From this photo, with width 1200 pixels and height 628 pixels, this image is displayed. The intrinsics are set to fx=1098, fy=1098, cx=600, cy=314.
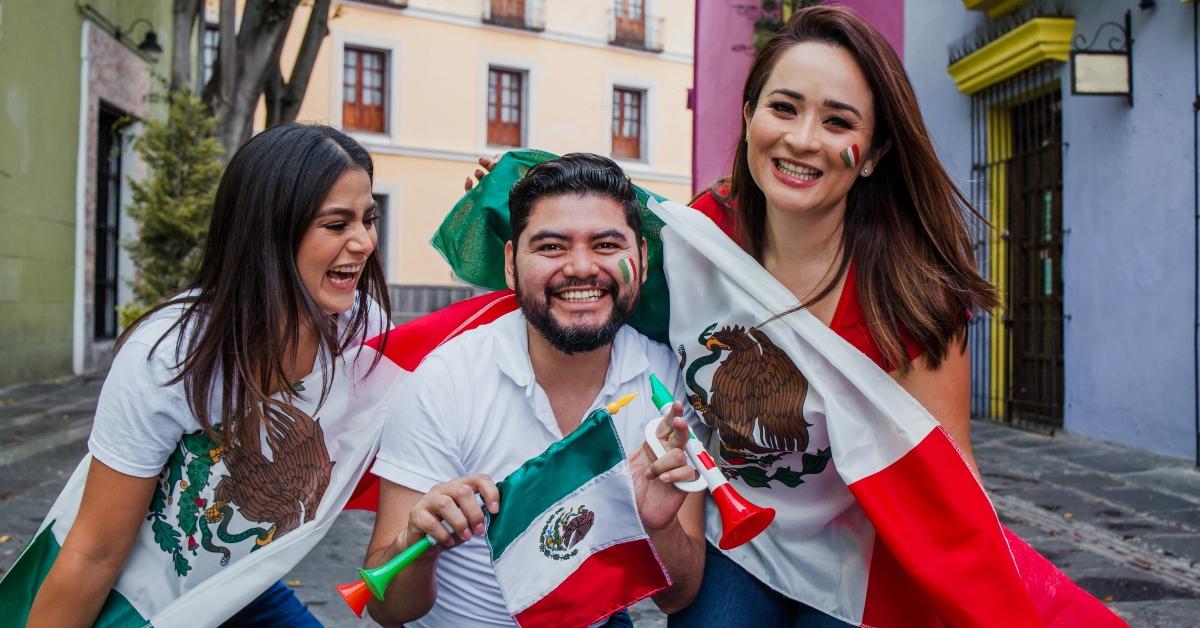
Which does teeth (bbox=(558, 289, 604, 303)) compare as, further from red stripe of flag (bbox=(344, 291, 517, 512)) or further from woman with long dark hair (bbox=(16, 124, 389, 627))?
woman with long dark hair (bbox=(16, 124, 389, 627))

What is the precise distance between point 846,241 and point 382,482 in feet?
3.93

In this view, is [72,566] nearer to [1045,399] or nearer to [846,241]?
[846,241]

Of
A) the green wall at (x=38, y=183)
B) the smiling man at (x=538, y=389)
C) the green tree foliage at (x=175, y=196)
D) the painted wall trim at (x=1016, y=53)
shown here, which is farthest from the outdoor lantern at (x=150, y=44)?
the smiling man at (x=538, y=389)

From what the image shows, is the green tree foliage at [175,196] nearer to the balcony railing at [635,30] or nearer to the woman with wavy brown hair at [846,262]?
the woman with wavy brown hair at [846,262]

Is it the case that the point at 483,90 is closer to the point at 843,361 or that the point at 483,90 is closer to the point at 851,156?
the point at 851,156

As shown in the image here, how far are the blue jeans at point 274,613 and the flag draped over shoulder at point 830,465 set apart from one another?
104 centimetres

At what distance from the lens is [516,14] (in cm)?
2616

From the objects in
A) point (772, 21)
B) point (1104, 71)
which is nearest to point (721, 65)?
point (772, 21)

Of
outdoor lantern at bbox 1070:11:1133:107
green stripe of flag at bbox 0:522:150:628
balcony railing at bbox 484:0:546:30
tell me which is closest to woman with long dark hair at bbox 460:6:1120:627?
green stripe of flag at bbox 0:522:150:628

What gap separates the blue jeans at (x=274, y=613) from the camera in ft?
8.68

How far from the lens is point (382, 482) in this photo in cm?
237

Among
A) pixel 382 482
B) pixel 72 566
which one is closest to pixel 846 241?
pixel 382 482

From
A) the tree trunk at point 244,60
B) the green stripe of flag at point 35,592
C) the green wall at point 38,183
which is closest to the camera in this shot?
the green stripe of flag at point 35,592

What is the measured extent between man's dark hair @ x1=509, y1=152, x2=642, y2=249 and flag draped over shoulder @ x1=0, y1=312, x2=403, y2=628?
1.91 ft
